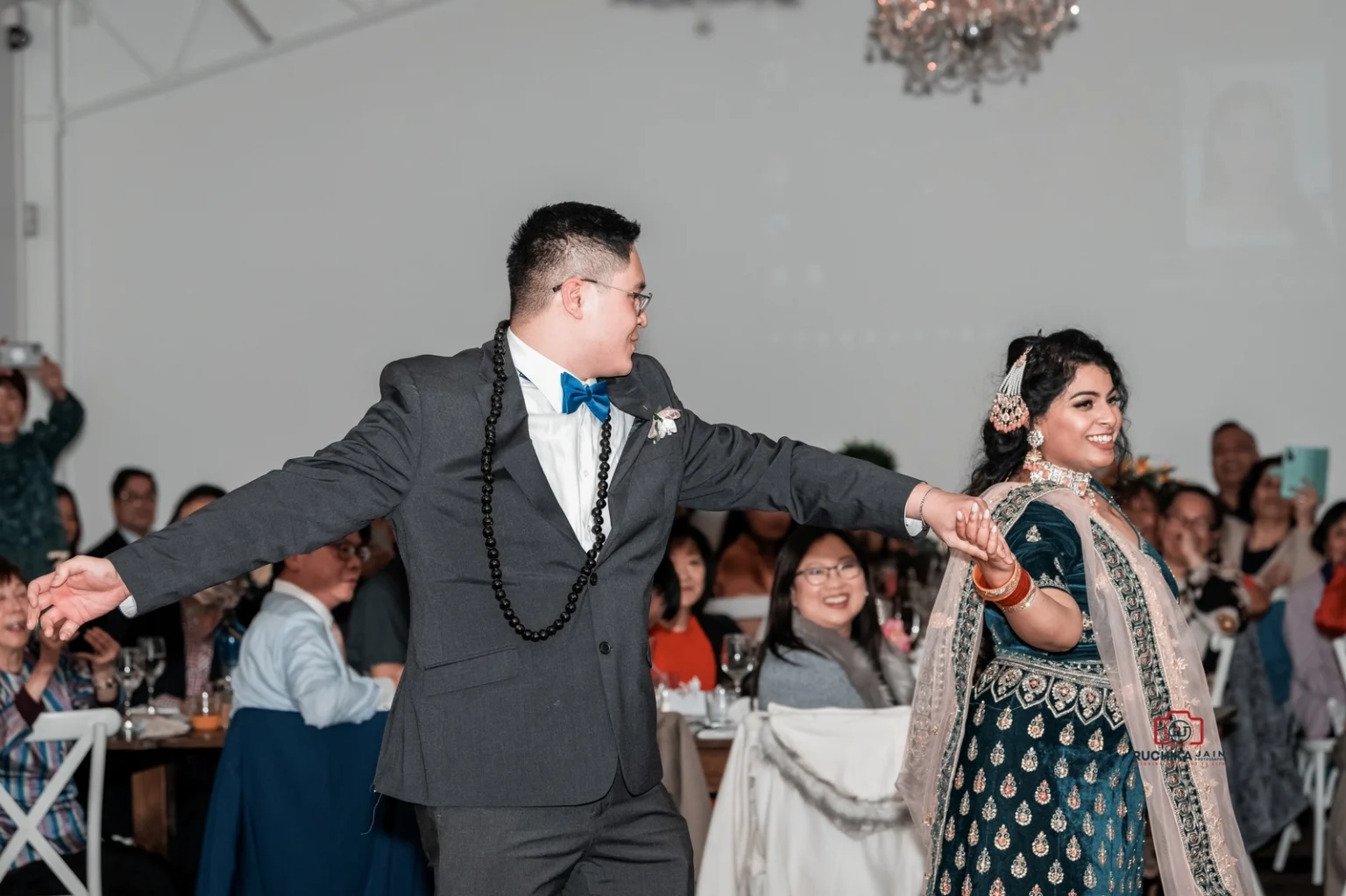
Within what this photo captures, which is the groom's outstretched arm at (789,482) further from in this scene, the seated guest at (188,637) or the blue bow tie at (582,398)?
the seated guest at (188,637)

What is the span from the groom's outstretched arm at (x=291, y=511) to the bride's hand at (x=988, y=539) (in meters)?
0.87

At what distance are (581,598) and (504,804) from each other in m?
0.33

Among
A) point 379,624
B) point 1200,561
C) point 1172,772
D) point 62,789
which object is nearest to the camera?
point 1172,772

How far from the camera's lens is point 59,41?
7816 millimetres

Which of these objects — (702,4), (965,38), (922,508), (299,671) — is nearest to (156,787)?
(299,671)

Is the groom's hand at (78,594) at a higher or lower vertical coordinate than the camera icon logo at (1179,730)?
higher

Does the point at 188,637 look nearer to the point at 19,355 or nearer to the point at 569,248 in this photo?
the point at 19,355

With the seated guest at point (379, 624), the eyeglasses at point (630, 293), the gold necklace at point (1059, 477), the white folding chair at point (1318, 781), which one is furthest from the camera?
the white folding chair at point (1318, 781)

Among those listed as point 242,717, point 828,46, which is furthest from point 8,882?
point 828,46

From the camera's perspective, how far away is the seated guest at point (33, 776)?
12.6 ft

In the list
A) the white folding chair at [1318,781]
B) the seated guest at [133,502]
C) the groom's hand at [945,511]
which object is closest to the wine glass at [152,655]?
the seated guest at [133,502]

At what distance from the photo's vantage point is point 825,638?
4320mm

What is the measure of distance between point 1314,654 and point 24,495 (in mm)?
4893

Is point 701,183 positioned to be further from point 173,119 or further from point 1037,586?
point 1037,586
